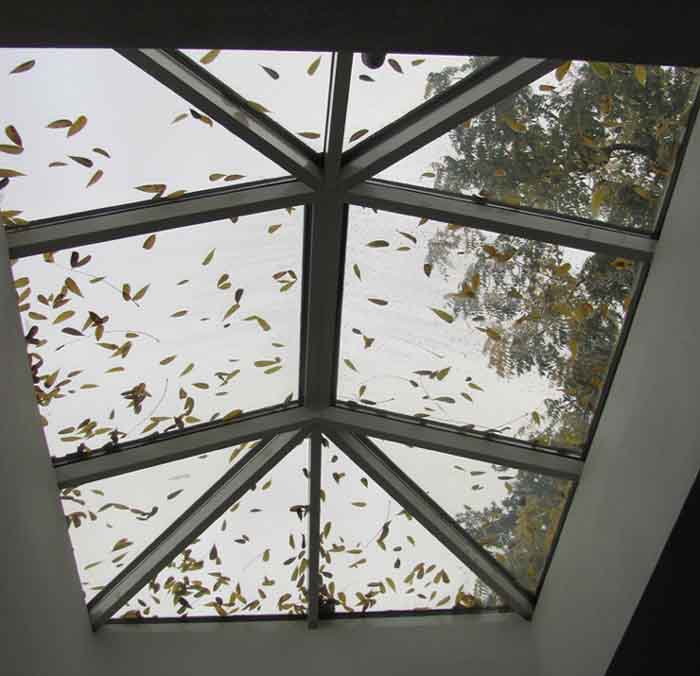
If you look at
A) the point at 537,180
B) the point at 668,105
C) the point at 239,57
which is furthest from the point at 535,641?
the point at 239,57

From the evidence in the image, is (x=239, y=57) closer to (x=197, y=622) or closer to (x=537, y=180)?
(x=537, y=180)

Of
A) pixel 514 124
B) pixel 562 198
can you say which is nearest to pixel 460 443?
pixel 562 198

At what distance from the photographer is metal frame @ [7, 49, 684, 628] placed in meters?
3.99

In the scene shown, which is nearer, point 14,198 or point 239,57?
point 239,57

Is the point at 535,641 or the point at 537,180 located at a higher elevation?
the point at 537,180

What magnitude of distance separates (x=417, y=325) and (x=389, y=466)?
1188mm

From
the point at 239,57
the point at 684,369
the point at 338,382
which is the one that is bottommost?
the point at 684,369

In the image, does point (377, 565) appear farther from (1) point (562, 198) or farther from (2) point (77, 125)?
(2) point (77, 125)

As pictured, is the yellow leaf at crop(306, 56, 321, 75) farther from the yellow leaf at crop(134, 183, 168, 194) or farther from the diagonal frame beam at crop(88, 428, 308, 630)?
the diagonal frame beam at crop(88, 428, 308, 630)

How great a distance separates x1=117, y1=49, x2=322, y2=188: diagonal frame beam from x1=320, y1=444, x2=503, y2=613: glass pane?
2.11 meters

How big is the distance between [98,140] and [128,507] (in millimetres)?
2483

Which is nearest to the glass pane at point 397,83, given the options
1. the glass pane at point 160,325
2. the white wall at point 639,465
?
the glass pane at point 160,325

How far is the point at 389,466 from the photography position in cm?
577

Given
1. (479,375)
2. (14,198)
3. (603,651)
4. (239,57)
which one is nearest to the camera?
(239,57)
